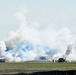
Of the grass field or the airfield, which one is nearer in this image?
the airfield

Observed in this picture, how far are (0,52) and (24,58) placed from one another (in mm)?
22194

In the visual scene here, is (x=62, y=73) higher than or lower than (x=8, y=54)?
lower

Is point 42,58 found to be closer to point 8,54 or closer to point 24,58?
point 24,58

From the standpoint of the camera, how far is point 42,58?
176m

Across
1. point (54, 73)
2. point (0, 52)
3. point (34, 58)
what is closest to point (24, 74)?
point (54, 73)

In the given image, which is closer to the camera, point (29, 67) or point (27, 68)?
point (27, 68)

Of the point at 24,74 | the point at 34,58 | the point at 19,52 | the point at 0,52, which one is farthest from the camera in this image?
the point at 34,58

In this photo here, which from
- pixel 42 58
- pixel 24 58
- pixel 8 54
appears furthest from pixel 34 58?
pixel 8 54

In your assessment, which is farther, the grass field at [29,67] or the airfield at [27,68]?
the grass field at [29,67]

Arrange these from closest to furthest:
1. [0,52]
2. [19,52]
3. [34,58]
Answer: [0,52], [19,52], [34,58]

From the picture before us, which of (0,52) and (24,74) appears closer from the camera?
(24,74)

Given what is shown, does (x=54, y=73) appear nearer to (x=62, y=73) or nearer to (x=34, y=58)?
(x=62, y=73)

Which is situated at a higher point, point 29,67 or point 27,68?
point 29,67

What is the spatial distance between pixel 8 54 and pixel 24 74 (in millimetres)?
79271
